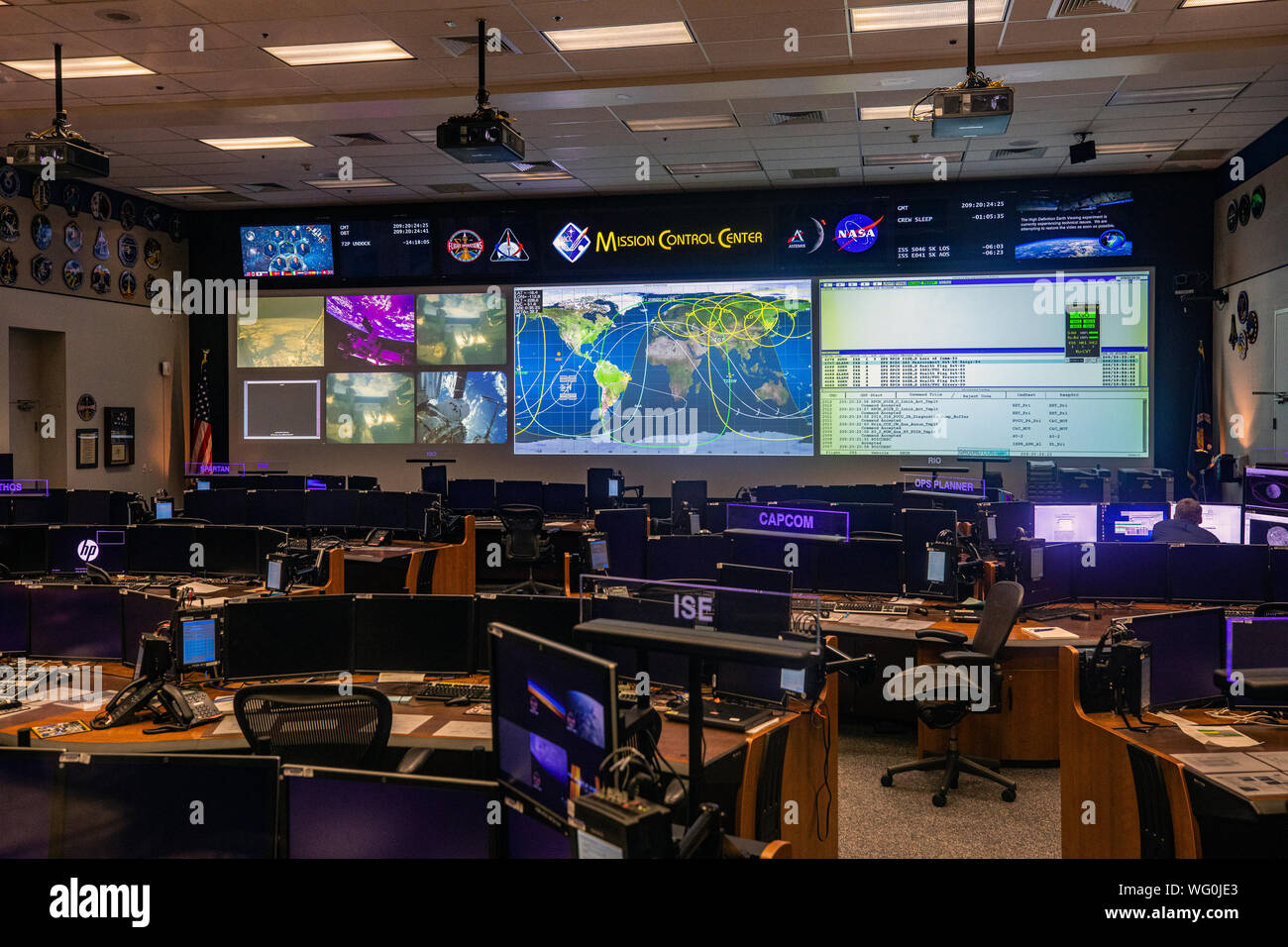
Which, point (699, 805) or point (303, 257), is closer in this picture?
point (699, 805)

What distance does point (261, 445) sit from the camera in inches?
494

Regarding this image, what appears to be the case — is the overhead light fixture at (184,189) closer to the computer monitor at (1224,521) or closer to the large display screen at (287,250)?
the large display screen at (287,250)

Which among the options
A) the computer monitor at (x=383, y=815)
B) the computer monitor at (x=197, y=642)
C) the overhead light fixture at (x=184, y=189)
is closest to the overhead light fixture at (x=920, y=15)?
the computer monitor at (x=197, y=642)

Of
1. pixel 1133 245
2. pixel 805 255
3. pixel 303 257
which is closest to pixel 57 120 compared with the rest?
pixel 303 257

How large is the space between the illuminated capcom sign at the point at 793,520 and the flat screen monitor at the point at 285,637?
2644 millimetres

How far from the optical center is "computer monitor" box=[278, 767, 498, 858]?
2154mm

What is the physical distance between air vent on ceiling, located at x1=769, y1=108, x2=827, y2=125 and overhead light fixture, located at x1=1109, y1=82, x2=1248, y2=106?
223cm

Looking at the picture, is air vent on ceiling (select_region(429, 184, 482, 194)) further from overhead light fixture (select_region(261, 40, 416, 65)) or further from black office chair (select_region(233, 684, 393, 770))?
black office chair (select_region(233, 684, 393, 770))

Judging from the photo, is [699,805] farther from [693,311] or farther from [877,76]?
[693,311]

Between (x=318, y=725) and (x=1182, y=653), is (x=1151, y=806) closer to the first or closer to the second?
(x=1182, y=653)

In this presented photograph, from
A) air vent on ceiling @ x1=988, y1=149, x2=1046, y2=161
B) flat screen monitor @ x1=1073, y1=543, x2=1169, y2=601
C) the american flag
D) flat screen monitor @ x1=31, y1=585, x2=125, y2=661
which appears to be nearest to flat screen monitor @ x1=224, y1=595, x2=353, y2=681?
flat screen monitor @ x1=31, y1=585, x2=125, y2=661

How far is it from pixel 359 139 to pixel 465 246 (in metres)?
2.67

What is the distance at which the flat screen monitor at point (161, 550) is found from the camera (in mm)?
6598
